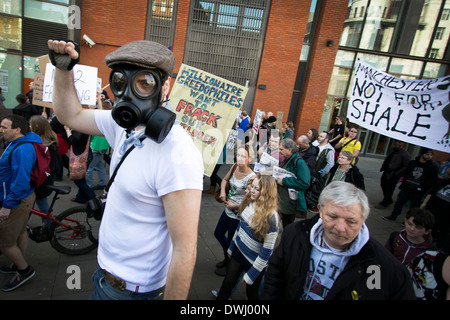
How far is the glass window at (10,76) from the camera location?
11133 millimetres

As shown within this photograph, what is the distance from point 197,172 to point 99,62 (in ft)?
42.4

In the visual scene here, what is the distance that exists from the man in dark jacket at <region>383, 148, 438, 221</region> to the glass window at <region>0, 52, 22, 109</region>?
47.2ft

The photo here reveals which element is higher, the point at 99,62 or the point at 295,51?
the point at 295,51

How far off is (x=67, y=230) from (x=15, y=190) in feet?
3.63

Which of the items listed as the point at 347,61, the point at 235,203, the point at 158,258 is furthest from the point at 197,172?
the point at 347,61

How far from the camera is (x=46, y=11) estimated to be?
11.1 m

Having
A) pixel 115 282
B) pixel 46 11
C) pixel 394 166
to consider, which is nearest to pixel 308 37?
pixel 394 166

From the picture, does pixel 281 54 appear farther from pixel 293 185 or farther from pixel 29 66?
→ pixel 29 66

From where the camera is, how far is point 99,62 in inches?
473

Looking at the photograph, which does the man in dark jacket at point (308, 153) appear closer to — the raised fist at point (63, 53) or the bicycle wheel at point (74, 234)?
the bicycle wheel at point (74, 234)

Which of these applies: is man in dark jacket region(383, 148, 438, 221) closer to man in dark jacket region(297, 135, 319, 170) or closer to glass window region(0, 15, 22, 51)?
man in dark jacket region(297, 135, 319, 170)

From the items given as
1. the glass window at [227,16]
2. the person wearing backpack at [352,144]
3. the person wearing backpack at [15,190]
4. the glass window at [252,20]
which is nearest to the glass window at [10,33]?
the glass window at [227,16]
